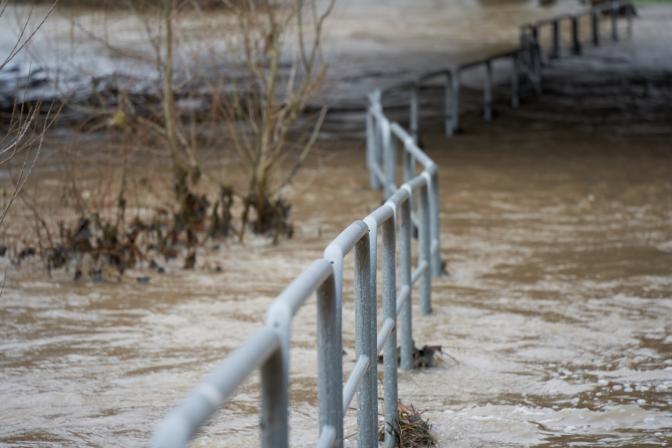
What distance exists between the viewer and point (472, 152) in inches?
594

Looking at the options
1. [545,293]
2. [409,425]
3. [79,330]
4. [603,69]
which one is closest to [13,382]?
[79,330]

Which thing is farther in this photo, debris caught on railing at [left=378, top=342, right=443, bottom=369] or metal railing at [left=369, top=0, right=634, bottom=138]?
metal railing at [left=369, top=0, right=634, bottom=138]

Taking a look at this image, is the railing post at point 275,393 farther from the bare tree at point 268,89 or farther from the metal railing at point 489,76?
the metal railing at point 489,76

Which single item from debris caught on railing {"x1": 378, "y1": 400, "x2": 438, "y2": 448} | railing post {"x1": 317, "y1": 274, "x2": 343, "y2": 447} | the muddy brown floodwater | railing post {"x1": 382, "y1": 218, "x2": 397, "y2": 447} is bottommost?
the muddy brown floodwater

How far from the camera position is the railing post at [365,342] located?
369 cm

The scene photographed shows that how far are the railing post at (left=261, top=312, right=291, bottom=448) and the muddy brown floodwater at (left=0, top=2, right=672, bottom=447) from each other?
2.35 meters

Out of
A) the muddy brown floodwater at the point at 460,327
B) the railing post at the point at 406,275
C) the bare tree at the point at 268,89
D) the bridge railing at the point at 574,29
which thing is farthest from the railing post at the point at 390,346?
the bridge railing at the point at 574,29

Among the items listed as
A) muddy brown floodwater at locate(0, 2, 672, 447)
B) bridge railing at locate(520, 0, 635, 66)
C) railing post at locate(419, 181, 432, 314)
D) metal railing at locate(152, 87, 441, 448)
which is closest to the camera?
metal railing at locate(152, 87, 441, 448)

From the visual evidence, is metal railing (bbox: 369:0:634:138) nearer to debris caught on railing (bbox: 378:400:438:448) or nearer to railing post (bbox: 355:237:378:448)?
debris caught on railing (bbox: 378:400:438:448)

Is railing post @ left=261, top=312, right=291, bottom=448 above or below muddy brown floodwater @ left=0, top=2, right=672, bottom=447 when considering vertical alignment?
above

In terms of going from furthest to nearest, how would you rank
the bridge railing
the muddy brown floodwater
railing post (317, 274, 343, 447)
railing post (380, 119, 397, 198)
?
the bridge railing, railing post (380, 119, 397, 198), the muddy brown floodwater, railing post (317, 274, 343, 447)

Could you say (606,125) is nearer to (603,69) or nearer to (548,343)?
(603,69)

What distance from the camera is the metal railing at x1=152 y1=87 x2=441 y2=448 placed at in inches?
75.7

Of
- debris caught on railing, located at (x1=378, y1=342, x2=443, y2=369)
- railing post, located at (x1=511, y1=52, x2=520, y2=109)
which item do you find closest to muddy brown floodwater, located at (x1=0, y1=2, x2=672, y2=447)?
debris caught on railing, located at (x1=378, y1=342, x2=443, y2=369)
